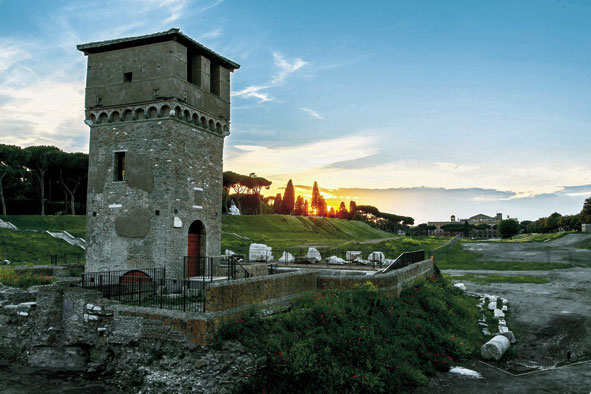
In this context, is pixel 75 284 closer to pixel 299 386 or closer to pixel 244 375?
pixel 244 375

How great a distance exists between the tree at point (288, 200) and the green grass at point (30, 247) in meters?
62.8

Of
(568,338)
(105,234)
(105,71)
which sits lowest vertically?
(568,338)

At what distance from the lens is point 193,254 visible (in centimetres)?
2050

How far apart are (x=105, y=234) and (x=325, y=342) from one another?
1162 cm

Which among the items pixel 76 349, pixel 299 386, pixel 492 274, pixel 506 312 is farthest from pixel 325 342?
pixel 492 274

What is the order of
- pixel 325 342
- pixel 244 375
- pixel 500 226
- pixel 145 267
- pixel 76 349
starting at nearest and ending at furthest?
pixel 244 375 → pixel 325 342 → pixel 76 349 → pixel 145 267 → pixel 500 226

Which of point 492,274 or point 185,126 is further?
point 492,274

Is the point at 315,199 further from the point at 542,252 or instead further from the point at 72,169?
the point at 72,169

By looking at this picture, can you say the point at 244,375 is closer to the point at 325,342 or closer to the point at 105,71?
the point at 325,342

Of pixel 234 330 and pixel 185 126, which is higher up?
pixel 185 126

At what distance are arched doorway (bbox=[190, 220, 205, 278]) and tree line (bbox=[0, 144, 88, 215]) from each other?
37700 mm

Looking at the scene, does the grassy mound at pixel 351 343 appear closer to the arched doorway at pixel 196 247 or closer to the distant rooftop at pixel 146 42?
the arched doorway at pixel 196 247

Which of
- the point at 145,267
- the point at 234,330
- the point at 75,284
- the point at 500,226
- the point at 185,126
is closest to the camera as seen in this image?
the point at 234,330

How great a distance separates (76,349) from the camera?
14.6 metres
